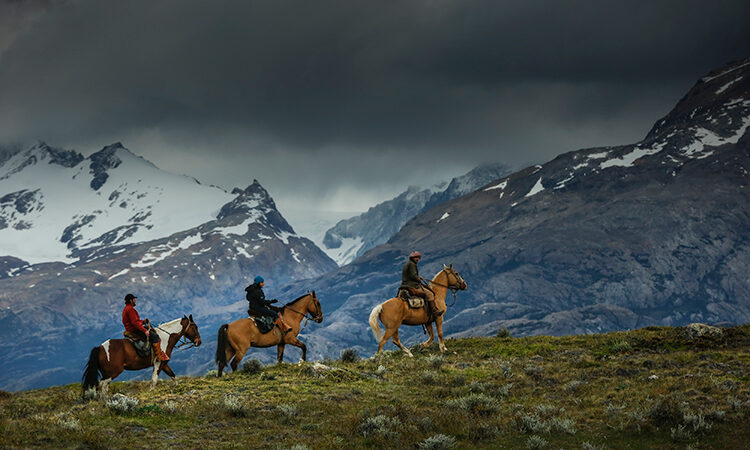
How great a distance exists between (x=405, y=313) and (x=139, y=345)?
40.6ft

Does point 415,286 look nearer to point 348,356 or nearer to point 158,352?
point 348,356

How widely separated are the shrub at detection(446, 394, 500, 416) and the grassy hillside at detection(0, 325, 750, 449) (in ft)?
0.16

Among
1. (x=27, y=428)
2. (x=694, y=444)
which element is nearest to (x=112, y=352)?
(x=27, y=428)

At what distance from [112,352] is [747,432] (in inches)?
776

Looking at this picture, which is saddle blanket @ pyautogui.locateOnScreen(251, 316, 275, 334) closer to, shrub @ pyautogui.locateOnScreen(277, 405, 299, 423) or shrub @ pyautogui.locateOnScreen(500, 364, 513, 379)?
shrub @ pyautogui.locateOnScreen(277, 405, 299, 423)

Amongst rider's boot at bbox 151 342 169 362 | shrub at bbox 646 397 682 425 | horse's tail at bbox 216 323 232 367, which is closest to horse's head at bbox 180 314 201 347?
horse's tail at bbox 216 323 232 367

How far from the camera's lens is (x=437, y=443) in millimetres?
15336

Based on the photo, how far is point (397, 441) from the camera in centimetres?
1576

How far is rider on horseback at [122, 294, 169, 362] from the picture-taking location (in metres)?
23.9

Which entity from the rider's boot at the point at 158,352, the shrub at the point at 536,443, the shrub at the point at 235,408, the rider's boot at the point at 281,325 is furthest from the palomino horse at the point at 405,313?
the shrub at the point at 536,443

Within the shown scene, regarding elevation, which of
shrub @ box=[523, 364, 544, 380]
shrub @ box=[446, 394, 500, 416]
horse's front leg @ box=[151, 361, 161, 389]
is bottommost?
shrub @ box=[523, 364, 544, 380]

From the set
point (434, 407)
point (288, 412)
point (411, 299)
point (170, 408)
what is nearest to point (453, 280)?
point (411, 299)

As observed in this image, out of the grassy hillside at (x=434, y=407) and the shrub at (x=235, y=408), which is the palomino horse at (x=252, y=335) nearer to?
the grassy hillside at (x=434, y=407)

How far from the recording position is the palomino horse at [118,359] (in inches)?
890
